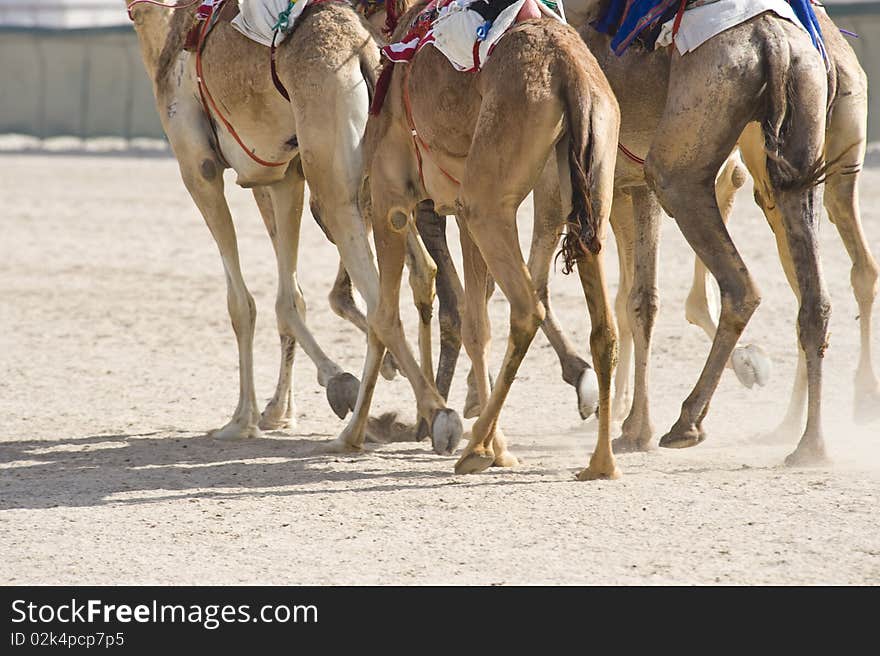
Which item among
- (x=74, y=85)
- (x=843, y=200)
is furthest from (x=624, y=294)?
(x=74, y=85)

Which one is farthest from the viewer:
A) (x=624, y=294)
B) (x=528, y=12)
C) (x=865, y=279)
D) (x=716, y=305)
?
(x=716, y=305)

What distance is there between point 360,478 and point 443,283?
1703 mm

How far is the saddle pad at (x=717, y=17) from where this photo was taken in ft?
22.6

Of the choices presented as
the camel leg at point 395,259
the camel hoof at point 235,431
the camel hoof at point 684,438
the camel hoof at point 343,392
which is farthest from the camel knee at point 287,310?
the camel hoof at point 684,438

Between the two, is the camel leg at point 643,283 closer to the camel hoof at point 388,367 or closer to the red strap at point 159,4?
the camel hoof at point 388,367

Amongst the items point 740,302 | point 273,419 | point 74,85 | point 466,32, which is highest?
point 466,32

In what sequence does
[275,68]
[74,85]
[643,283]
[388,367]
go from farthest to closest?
[74,85], [388,367], [643,283], [275,68]

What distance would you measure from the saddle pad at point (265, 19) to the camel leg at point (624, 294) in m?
2.13

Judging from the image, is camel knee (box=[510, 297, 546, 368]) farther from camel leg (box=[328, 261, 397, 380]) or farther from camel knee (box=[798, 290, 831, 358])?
camel leg (box=[328, 261, 397, 380])

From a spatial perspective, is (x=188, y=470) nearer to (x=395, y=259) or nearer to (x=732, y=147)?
(x=395, y=259)

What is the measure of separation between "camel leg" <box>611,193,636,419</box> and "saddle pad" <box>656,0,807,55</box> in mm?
1645

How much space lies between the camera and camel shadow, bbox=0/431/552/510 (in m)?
6.95

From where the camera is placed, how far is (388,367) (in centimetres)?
901

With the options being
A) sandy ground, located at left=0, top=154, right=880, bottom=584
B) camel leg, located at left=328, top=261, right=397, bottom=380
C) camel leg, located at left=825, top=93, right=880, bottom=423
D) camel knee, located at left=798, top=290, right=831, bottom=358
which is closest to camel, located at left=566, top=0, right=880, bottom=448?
camel leg, located at left=825, top=93, right=880, bottom=423
